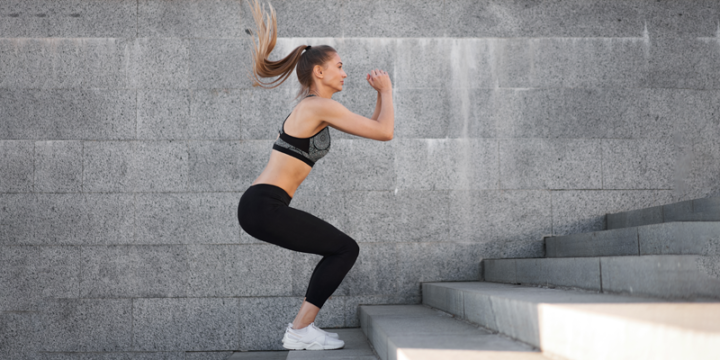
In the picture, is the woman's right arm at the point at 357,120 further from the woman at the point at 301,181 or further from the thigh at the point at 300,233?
the thigh at the point at 300,233

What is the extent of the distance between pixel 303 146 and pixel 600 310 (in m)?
1.71

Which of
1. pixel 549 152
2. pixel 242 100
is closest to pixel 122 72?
pixel 242 100

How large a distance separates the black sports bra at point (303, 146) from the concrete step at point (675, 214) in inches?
93.9

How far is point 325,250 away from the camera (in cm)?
274

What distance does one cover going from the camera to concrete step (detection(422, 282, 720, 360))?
117 cm

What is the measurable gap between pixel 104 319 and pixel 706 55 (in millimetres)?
5594

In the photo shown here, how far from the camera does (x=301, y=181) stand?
110 inches

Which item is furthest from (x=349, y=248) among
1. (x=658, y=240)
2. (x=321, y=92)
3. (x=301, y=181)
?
(x=658, y=240)

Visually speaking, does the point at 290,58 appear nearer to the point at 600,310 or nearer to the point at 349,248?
the point at 349,248

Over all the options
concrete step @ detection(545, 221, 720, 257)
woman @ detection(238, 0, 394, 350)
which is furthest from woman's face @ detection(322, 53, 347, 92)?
concrete step @ detection(545, 221, 720, 257)

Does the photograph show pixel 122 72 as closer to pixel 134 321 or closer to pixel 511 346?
pixel 134 321

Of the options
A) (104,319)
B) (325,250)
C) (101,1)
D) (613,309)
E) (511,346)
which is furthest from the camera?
(101,1)

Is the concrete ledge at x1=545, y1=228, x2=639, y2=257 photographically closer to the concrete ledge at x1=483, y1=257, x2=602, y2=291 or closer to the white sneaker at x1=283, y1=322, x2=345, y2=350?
the concrete ledge at x1=483, y1=257, x2=602, y2=291

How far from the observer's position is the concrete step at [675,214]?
3121mm
